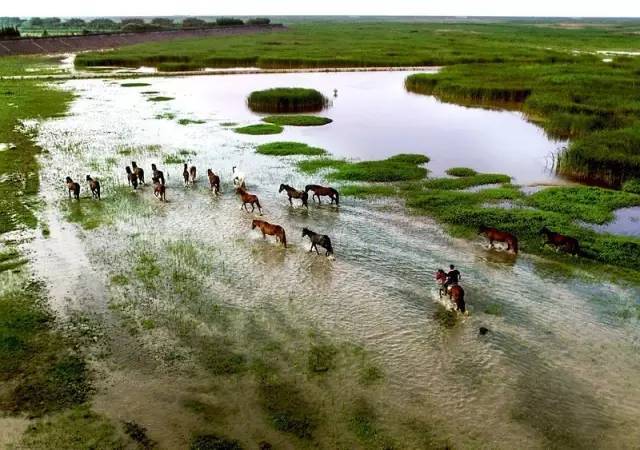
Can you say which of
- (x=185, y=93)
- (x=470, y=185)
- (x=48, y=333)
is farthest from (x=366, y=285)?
(x=185, y=93)

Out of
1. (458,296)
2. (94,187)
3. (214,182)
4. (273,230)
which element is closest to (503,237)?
(458,296)

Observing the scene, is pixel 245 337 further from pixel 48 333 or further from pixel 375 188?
pixel 375 188

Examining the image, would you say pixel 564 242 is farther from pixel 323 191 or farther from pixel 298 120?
pixel 298 120

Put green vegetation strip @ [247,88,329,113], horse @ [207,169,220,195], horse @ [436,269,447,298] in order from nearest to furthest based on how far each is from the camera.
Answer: horse @ [436,269,447,298] → horse @ [207,169,220,195] → green vegetation strip @ [247,88,329,113]

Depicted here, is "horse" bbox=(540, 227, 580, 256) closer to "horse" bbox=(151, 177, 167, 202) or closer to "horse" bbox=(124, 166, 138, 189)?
"horse" bbox=(151, 177, 167, 202)

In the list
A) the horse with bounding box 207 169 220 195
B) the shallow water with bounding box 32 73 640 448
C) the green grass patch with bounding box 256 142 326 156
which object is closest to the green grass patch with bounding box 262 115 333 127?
the green grass patch with bounding box 256 142 326 156
